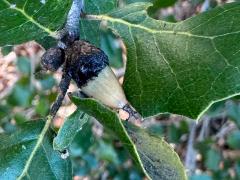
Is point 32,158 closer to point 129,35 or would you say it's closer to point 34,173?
point 34,173

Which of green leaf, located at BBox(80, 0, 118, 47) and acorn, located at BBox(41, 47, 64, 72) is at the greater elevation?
acorn, located at BBox(41, 47, 64, 72)

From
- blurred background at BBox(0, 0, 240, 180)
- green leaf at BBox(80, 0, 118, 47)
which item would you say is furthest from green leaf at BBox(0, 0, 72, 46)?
blurred background at BBox(0, 0, 240, 180)

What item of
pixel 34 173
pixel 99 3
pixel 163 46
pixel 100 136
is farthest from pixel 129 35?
pixel 100 136

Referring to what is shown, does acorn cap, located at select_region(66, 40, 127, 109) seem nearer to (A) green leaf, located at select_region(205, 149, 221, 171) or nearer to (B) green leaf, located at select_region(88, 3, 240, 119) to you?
(B) green leaf, located at select_region(88, 3, 240, 119)

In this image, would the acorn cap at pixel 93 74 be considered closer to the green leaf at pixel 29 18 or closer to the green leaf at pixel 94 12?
the green leaf at pixel 29 18

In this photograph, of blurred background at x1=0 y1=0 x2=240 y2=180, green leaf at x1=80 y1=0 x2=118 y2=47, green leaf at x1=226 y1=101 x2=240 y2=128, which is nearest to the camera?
green leaf at x1=80 y1=0 x2=118 y2=47

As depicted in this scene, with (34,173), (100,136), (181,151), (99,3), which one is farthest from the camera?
(181,151)

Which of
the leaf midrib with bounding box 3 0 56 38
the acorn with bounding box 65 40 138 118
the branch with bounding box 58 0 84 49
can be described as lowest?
the acorn with bounding box 65 40 138 118
